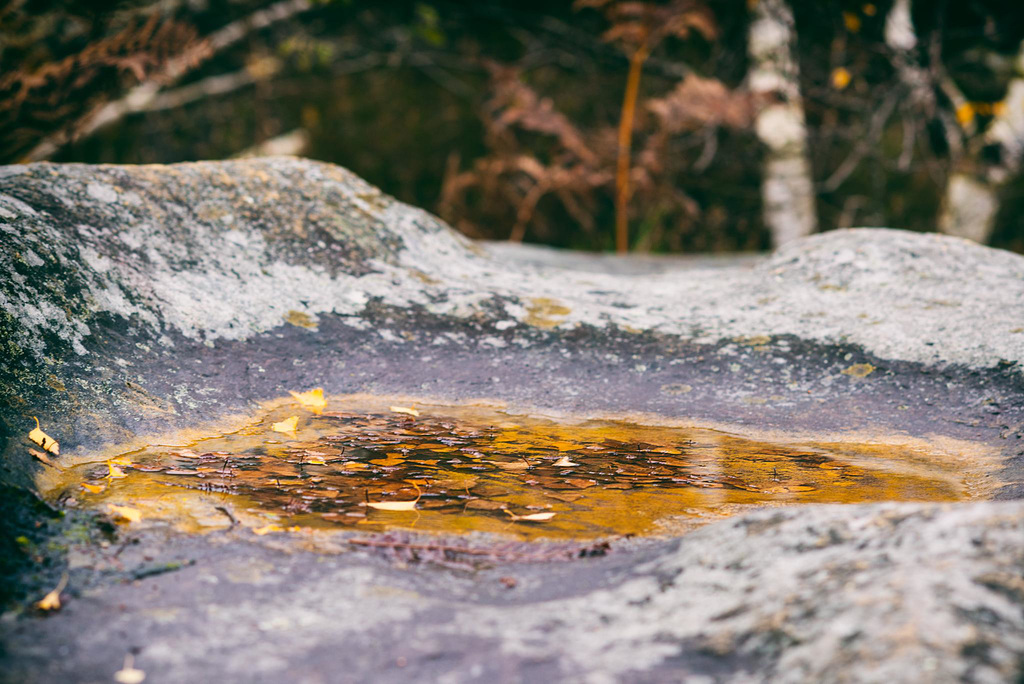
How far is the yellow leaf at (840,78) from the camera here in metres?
5.35

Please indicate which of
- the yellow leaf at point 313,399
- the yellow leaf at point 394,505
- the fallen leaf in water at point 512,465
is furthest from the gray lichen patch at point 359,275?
the yellow leaf at point 394,505

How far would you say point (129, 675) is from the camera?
2.96ft

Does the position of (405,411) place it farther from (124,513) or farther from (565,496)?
(124,513)

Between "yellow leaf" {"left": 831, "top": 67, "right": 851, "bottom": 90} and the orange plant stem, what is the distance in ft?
4.32

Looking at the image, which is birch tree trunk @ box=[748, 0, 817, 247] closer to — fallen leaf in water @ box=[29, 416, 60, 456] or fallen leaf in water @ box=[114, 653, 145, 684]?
fallen leaf in water @ box=[29, 416, 60, 456]

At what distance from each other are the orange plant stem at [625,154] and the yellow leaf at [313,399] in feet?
12.6

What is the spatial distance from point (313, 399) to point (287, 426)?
20cm

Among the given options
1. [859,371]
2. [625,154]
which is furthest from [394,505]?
[625,154]

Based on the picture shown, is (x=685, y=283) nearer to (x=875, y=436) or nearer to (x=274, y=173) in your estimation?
(x=875, y=436)

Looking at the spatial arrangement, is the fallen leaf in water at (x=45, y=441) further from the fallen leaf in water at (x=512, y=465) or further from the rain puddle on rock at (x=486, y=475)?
the fallen leaf in water at (x=512, y=465)

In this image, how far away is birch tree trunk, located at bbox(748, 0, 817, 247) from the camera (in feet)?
18.0

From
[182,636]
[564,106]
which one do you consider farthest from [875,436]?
[564,106]

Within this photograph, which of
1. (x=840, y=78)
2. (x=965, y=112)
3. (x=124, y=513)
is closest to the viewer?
(x=124, y=513)

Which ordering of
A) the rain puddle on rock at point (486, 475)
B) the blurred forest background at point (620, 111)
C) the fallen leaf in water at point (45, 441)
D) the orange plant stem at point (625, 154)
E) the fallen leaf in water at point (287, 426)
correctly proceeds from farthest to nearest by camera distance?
the orange plant stem at point (625, 154) < the blurred forest background at point (620, 111) < the fallen leaf in water at point (287, 426) < the fallen leaf in water at point (45, 441) < the rain puddle on rock at point (486, 475)
